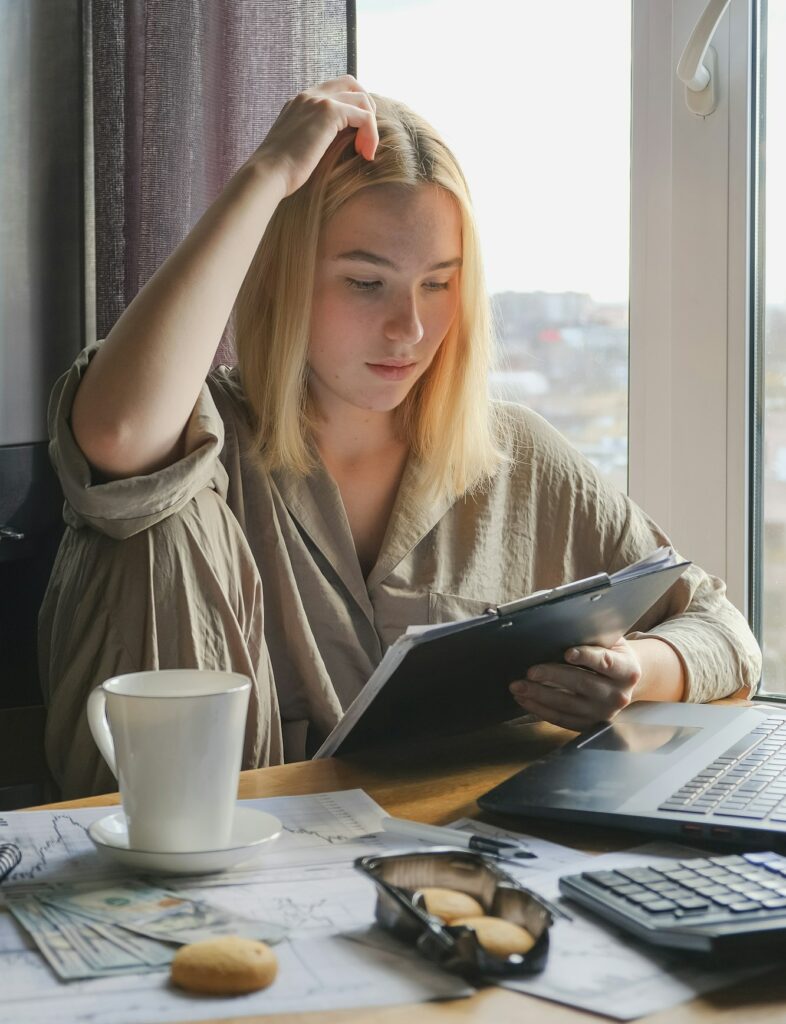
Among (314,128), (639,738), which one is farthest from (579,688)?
(314,128)

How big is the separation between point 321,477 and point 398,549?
0.12 m

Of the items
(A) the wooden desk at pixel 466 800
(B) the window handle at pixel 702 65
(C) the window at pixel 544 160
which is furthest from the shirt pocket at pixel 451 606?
(B) the window handle at pixel 702 65

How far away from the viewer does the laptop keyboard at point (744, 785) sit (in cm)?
71

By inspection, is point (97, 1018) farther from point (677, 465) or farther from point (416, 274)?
point (677, 465)

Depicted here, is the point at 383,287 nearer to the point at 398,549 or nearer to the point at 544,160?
the point at 398,549

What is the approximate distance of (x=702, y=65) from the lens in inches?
64.9

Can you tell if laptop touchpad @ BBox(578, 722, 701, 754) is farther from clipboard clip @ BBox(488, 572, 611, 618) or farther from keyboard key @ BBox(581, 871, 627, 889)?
keyboard key @ BBox(581, 871, 627, 889)

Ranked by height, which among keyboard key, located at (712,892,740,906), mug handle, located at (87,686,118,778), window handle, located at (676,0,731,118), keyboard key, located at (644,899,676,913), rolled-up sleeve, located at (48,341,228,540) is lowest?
keyboard key, located at (644,899,676,913)

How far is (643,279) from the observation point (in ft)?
5.71

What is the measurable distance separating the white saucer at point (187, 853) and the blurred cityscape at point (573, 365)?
119cm

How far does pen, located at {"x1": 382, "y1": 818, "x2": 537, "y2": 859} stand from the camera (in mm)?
668

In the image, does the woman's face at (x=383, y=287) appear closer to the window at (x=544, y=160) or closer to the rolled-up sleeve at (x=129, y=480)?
the rolled-up sleeve at (x=129, y=480)

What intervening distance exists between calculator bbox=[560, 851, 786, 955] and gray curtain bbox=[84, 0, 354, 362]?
3.82 feet

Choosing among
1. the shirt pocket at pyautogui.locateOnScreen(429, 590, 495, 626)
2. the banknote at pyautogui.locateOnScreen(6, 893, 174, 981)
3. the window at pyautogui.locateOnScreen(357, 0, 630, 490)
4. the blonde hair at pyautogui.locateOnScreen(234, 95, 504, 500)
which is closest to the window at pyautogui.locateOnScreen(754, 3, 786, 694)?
the window at pyautogui.locateOnScreen(357, 0, 630, 490)
